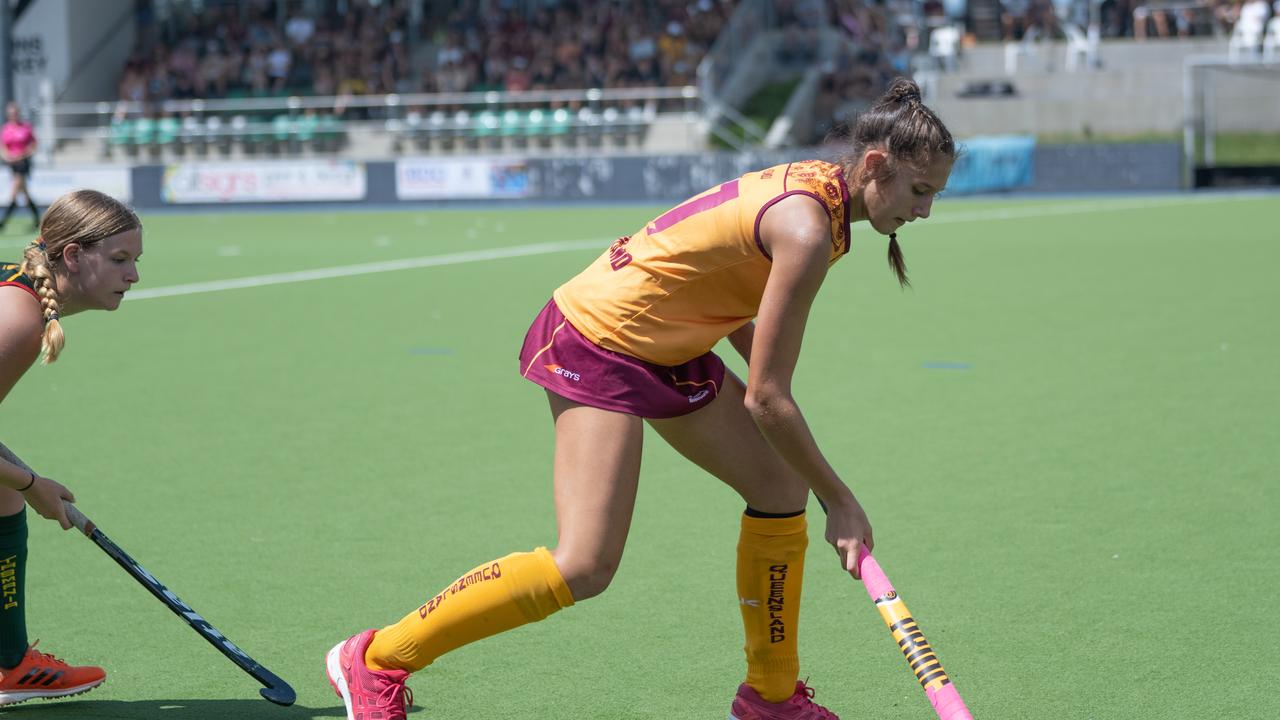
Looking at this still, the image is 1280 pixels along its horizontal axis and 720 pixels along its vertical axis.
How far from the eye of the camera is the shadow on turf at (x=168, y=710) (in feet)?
13.1

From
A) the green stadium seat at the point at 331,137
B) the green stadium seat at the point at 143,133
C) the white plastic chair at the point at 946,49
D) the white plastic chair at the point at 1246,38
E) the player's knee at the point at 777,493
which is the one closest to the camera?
the player's knee at the point at 777,493

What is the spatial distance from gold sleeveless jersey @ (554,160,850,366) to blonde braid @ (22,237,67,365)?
1245mm

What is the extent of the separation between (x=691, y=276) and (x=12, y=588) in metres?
2.09

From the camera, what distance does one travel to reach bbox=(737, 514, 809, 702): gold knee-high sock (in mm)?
3789

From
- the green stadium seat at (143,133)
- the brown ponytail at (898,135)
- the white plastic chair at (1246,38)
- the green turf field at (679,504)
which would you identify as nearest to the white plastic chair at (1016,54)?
the white plastic chair at (1246,38)

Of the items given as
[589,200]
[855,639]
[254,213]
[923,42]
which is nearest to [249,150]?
[254,213]

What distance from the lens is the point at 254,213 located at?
27.8 metres

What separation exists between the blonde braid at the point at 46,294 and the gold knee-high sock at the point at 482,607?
1.08m

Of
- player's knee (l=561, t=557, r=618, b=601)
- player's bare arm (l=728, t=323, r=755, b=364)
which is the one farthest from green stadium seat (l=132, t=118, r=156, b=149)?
player's knee (l=561, t=557, r=618, b=601)

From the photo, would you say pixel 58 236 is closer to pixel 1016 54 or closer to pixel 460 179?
pixel 460 179

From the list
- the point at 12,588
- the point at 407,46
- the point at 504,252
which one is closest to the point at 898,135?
the point at 12,588

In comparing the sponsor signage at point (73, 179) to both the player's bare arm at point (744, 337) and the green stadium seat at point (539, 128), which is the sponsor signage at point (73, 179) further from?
the player's bare arm at point (744, 337)

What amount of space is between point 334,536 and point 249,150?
88.8 feet

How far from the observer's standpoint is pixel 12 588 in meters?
4.05
